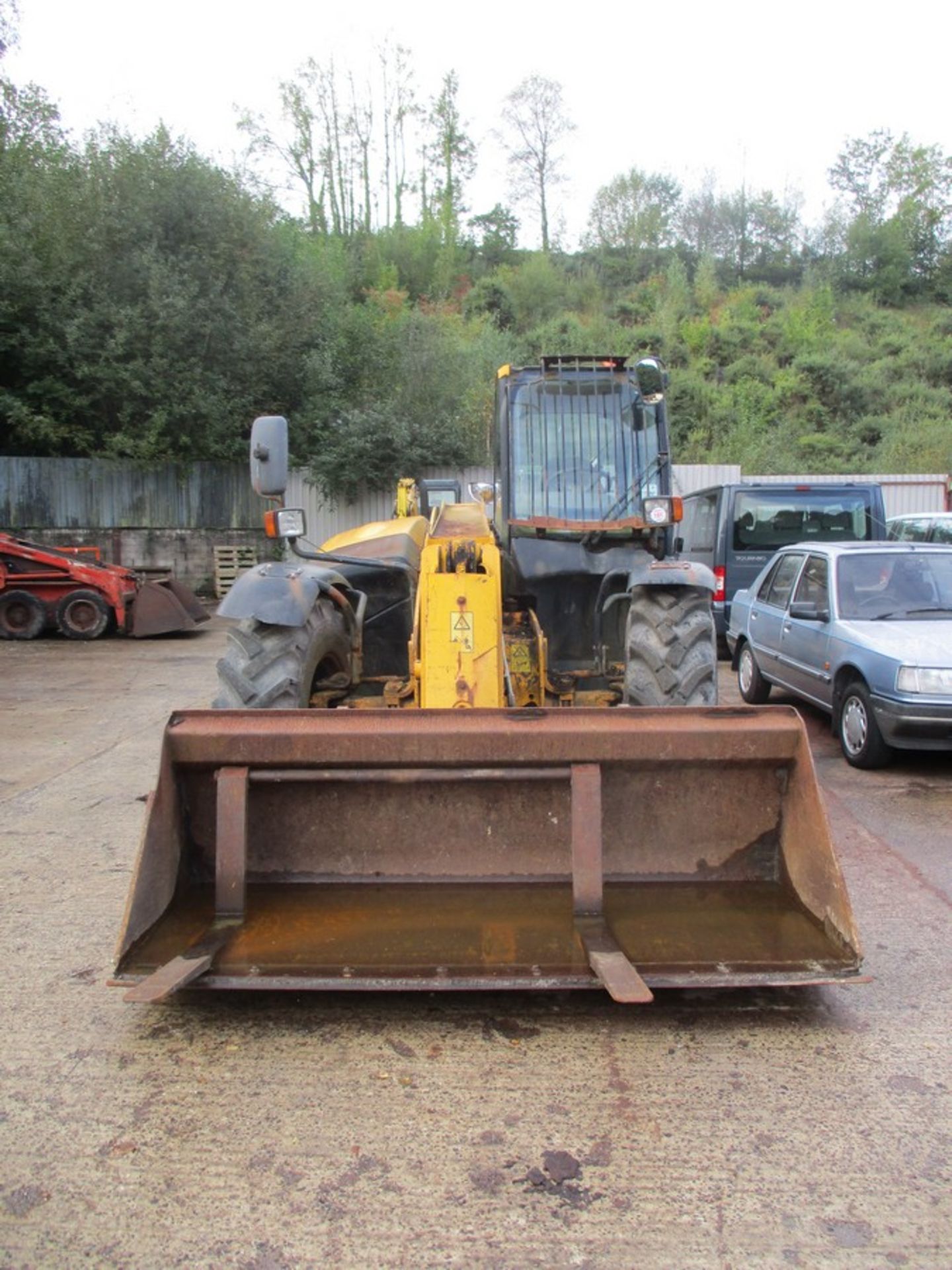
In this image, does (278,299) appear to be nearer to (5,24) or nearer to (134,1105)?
(5,24)

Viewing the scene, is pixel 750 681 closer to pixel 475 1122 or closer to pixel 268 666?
pixel 268 666

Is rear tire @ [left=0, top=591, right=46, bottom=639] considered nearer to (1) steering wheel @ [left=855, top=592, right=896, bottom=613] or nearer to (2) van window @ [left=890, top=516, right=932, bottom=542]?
(1) steering wheel @ [left=855, top=592, right=896, bottom=613]

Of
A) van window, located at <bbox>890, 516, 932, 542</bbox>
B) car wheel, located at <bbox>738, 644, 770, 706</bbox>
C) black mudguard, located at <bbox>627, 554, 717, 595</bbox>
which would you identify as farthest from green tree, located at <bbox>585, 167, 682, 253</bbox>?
black mudguard, located at <bbox>627, 554, 717, 595</bbox>

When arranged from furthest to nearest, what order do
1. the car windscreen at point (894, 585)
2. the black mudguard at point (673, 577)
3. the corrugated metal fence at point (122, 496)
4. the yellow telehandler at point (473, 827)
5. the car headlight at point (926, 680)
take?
1. the corrugated metal fence at point (122, 496)
2. the car windscreen at point (894, 585)
3. the car headlight at point (926, 680)
4. the black mudguard at point (673, 577)
5. the yellow telehandler at point (473, 827)

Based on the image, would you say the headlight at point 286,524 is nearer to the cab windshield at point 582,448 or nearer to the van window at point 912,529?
the cab windshield at point 582,448

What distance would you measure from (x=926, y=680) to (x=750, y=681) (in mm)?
2926

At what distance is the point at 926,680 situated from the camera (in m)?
6.57

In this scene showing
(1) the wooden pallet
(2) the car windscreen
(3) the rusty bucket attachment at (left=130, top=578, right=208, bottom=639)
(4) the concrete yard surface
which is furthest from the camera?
(1) the wooden pallet

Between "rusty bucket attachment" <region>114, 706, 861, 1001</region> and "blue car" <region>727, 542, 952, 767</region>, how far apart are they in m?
3.26

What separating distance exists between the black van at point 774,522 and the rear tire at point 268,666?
7335 mm

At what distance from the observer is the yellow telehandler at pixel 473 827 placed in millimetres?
3320

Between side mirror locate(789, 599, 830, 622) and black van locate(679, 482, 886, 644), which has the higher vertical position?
black van locate(679, 482, 886, 644)

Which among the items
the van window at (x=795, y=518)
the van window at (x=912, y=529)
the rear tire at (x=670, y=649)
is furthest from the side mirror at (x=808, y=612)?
the van window at (x=912, y=529)

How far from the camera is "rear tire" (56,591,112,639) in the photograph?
14.3 metres
